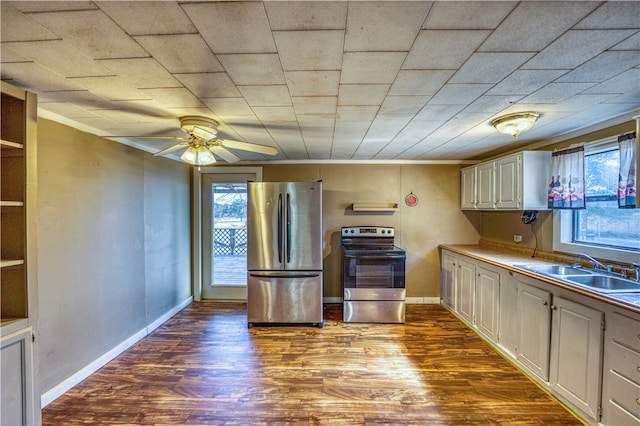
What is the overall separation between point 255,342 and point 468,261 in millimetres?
2686

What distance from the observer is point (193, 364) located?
263 centimetres

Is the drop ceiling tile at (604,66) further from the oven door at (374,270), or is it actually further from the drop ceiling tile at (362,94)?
the oven door at (374,270)

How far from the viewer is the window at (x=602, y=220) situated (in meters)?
2.30

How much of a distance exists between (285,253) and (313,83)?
228cm

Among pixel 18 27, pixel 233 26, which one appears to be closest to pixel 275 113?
pixel 233 26

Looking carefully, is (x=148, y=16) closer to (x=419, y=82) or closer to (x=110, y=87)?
(x=110, y=87)

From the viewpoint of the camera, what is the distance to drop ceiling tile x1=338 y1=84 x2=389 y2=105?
169 cm

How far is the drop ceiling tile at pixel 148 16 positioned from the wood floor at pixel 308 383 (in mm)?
2334

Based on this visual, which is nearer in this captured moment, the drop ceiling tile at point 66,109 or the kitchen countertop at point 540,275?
the kitchen countertop at point 540,275

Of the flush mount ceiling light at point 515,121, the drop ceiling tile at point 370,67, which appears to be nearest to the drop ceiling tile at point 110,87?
the drop ceiling tile at point 370,67

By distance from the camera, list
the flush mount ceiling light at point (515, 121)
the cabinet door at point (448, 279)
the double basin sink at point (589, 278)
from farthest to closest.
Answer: the cabinet door at point (448, 279) → the flush mount ceiling light at point (515, 121) → the double basin sink at point (589, 278)

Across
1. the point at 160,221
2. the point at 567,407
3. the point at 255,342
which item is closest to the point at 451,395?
the point at 567,407

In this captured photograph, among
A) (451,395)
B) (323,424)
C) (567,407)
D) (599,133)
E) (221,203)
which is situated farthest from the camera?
Result: (221,203)

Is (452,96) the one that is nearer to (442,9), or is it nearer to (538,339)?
(442,9)
